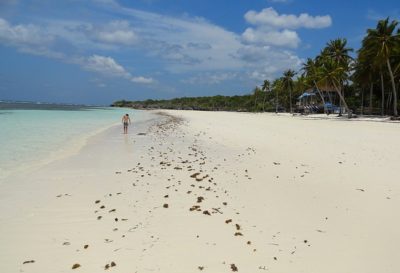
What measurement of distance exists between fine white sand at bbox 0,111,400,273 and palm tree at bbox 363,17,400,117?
38604mm

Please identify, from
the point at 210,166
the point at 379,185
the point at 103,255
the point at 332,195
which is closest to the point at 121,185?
the point at 210,166

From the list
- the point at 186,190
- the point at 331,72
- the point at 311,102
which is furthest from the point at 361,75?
the point at 186,190

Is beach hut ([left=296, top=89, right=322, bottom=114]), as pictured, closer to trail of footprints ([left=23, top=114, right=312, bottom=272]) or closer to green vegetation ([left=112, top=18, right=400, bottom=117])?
green vegetation ([left=112, top=18, right=400, bottom=117])

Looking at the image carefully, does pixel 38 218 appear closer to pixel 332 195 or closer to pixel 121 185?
pixel 121 185

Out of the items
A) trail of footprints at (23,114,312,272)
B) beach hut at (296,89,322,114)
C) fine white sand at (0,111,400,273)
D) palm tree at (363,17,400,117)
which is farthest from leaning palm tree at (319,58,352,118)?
fine white sand at (0,111,400,273)

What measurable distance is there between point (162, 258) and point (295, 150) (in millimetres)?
11001

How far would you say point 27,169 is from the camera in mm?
11062

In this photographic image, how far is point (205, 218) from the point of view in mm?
6152

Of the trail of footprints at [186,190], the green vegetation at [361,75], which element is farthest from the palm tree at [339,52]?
the trail of footprints at [186,190]

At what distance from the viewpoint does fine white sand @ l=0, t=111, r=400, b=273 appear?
4555mm

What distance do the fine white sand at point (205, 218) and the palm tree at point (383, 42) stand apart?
38.6 m

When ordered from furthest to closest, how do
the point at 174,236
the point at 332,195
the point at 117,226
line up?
the point at 332,195 → the point at 117,226 → the point at 174,236

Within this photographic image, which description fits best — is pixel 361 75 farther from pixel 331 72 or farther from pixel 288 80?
pixel 288 80

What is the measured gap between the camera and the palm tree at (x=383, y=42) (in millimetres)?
44213
